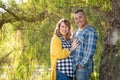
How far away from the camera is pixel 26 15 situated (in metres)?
4.85

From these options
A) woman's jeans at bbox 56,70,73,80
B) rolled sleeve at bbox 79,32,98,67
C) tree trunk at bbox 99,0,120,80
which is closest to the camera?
rolled sleeve at bbox 79,32,98,67

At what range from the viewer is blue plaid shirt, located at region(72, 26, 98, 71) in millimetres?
3328

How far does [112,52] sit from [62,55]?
0.60 m

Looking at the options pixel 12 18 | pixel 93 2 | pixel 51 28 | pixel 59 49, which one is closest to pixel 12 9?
pixel 12 18

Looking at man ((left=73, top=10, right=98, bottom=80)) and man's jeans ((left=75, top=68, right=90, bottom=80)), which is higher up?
man ((left=73, top=10, right=98, bottom=80))

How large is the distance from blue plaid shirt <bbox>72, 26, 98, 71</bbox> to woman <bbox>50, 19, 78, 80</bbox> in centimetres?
6

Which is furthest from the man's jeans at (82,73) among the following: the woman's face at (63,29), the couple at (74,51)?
the woman's face at (63,29)

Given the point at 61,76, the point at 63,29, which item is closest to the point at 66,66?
the point at 61,76

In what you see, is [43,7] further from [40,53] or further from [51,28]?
[40,53]

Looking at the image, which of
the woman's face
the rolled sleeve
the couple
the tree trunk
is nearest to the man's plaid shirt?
the couple

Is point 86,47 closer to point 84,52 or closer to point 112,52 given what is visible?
point 84,52

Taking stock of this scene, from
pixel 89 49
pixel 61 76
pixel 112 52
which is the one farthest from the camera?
pixel 112 52

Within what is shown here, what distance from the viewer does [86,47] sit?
3.34 meters

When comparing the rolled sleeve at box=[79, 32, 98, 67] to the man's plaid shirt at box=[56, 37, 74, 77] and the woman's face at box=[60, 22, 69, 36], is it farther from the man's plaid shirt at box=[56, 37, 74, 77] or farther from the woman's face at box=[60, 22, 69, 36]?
the woman's face at box=[60, 22, 69, 36]
